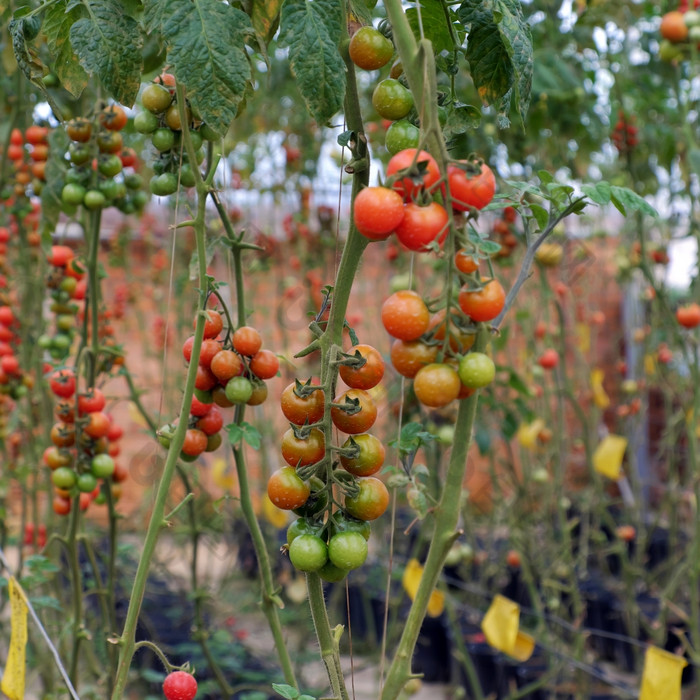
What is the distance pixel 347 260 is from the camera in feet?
1.78

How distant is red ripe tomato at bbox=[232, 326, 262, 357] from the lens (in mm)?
721

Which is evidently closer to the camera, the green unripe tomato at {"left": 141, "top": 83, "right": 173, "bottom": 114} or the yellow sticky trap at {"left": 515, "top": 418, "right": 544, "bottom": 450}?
the green unripe tomato at {"left": 141, "top": 83, "right": 173, "bottom": 114}

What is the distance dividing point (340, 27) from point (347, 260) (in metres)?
0.17

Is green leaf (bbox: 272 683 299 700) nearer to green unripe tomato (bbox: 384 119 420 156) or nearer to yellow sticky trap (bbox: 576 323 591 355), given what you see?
green unripe tomato (bbox: 384 119 420 156)

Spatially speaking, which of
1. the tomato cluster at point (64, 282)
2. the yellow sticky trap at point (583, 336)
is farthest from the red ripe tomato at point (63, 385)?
the yellow sticky trap at point (583, 336)

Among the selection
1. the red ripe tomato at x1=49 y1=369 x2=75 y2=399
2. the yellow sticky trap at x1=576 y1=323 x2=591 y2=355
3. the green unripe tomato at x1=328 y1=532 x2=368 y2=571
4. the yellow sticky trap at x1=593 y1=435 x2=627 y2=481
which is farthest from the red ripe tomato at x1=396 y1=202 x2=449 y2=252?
the yellow sticky trap at x1=576 y1=323 x2=591 y2=355

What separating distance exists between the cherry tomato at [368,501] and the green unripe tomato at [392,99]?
0.90ft

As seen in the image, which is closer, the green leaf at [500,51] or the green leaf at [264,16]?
the green leaf at [500,51]

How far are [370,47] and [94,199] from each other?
24.6 inches

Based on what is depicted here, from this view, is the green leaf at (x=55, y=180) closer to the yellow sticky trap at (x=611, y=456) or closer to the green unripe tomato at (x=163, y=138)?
the green unripe tomato at (x=163, y=138)

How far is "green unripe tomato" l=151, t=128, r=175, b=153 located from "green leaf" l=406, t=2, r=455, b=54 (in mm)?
261

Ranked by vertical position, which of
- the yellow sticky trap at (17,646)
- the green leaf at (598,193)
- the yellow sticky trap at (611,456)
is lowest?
the yellow sticky trap at (17,646)

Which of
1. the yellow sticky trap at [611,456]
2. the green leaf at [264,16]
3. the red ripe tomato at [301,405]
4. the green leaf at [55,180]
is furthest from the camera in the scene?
the yellow sticky trap at [611,456]

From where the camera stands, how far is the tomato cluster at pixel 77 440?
102 cm
